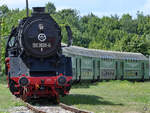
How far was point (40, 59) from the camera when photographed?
12617 mm

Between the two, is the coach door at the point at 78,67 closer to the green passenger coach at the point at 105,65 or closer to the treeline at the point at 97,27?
the green passenger coach at the point at 105,65

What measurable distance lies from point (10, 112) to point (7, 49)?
16.5ft

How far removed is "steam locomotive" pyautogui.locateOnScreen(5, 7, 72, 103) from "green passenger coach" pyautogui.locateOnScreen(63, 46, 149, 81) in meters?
10.1

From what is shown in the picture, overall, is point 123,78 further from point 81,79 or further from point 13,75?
point 13,75

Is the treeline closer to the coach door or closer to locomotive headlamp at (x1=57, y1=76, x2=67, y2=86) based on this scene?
the coach door

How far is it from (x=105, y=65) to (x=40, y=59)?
51.5 ft

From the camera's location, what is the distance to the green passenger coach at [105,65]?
2453 cm

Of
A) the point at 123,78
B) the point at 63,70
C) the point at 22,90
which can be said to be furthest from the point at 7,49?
the point at 123,78

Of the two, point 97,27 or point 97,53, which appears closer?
point 97,53

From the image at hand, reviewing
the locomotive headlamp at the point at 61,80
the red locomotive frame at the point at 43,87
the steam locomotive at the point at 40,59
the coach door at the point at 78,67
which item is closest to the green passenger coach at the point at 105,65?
the coach door at the point at 78,67

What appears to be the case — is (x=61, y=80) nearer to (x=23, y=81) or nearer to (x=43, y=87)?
(x=43, y=87)

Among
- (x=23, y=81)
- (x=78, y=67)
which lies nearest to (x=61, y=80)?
(x=23, y=81)

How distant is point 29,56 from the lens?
41.4 feet

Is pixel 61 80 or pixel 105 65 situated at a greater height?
pixel 61 80
